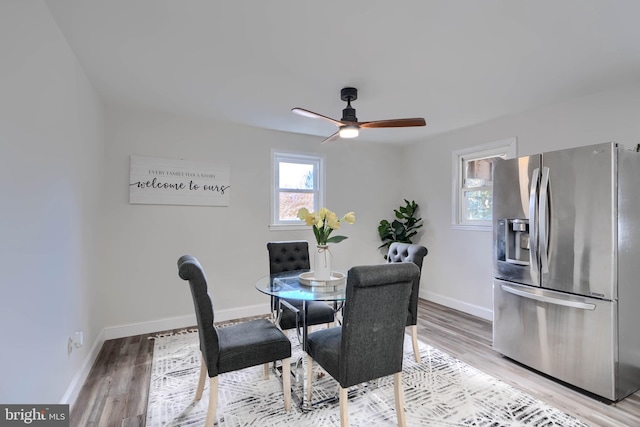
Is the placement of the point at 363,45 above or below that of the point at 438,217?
above

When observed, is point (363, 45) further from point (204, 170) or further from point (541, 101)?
point (204, 170)

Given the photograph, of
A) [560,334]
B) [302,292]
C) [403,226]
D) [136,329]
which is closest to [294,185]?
[403,226]

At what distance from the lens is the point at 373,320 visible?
1749 mm

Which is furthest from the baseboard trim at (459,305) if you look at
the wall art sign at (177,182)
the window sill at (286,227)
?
the wall art sign at (177,182)

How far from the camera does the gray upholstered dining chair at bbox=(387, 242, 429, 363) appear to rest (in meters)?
2.69

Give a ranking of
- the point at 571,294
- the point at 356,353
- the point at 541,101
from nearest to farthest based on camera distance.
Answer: the point at 356,353 < the point at 571,294 < the point at 541,101

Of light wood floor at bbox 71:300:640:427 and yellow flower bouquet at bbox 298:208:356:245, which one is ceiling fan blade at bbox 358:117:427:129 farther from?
light wood floor at bbox 71:300:640:427

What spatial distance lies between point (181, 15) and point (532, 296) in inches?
128

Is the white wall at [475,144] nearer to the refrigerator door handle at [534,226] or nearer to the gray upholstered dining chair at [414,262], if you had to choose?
the refrigerator door handle at [534,226]

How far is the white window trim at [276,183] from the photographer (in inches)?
166

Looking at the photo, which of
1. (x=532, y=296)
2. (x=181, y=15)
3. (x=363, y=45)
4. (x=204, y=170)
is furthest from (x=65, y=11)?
(x=532, y=296)

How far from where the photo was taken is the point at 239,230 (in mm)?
3988

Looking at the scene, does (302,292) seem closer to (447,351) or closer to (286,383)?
(286,383)

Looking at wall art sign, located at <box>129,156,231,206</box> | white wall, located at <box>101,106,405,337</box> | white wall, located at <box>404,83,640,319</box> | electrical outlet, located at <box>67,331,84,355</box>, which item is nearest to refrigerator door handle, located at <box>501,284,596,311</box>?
white wall, located at <box>404,83,640,319</box>
